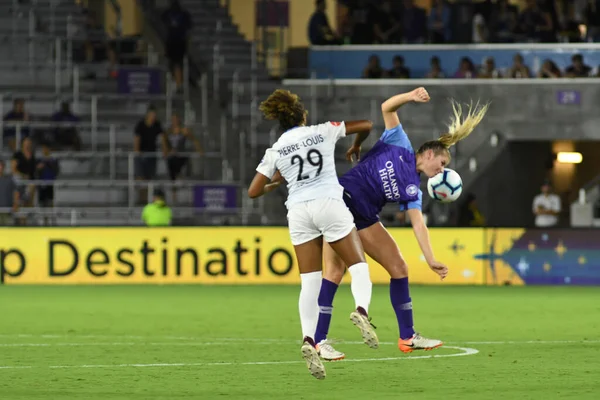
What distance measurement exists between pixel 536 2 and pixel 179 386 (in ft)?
79.0

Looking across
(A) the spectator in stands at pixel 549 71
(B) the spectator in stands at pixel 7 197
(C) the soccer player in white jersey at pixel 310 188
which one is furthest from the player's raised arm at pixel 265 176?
(A) the spectator in stands at pixel 549 71

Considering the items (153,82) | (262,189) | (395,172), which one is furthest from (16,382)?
(153,82)

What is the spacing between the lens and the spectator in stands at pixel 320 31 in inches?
1250

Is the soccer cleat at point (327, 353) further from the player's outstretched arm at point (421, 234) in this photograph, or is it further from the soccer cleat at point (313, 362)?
the soccer cleat at point (313, 362)

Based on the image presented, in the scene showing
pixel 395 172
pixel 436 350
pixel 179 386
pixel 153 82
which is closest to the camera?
pixel 179 386

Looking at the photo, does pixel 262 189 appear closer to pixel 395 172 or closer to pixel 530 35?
pixel 395 172

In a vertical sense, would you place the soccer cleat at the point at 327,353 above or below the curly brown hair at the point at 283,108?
below

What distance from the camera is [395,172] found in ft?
39.6

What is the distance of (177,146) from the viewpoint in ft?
96.4

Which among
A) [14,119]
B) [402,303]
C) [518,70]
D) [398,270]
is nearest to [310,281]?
[398,270]

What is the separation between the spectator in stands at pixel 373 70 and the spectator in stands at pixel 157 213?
6.23 metres

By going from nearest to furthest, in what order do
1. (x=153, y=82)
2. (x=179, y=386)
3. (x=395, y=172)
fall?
1. (x=179, y=386)
2. (x=395, y=172)
3. (x=153, y=82)

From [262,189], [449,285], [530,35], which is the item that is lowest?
[449,285]

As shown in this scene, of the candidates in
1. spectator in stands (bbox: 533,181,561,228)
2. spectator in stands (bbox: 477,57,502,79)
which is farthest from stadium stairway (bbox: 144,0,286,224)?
spectator in stands (bbox: 533,181,561,228)
